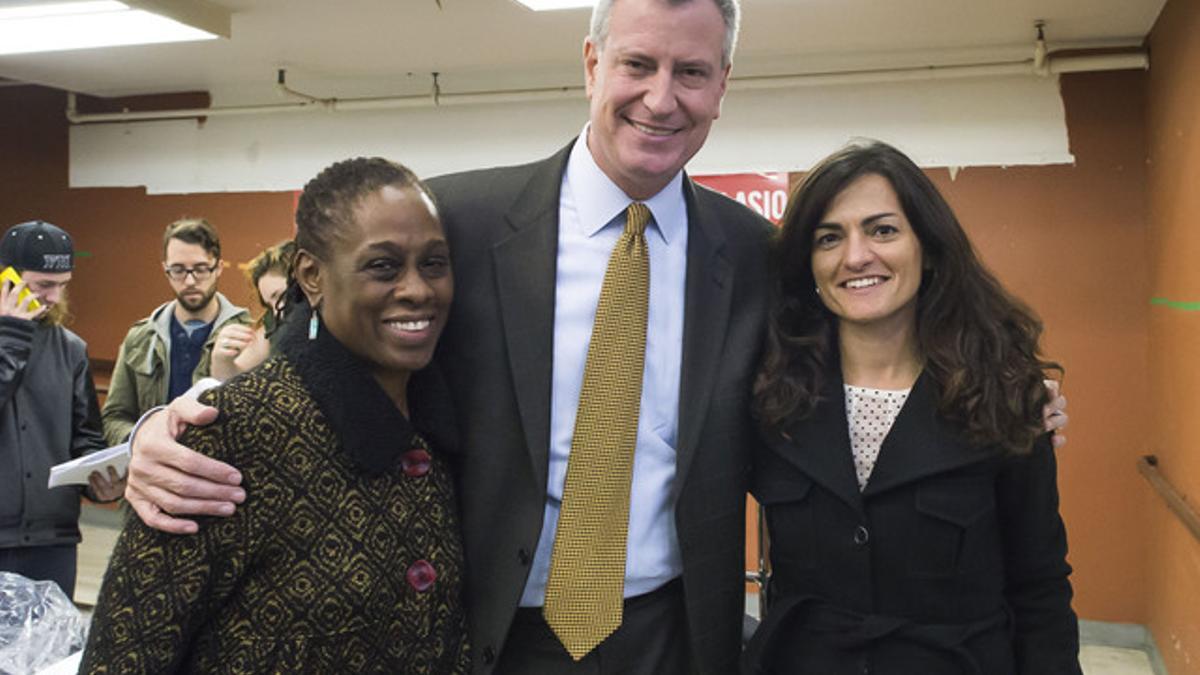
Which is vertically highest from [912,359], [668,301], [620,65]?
[620,65]

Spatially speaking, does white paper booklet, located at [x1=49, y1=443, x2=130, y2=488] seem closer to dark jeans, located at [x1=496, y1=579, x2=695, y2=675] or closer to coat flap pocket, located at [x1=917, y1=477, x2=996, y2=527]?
dark jeans, located at [x1=496, y1=579, x2=695, y2=675]

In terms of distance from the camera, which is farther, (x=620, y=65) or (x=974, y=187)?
(x=974, y=187)

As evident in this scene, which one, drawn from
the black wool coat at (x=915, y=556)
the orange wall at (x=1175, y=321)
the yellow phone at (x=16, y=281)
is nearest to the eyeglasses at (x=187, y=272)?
the yellow phone at (x=16, y=281)

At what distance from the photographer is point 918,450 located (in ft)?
4.96

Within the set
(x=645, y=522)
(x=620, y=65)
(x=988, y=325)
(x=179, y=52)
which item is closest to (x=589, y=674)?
(x=645, y=522)

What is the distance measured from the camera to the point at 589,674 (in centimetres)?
146

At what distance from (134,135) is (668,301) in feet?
18.1

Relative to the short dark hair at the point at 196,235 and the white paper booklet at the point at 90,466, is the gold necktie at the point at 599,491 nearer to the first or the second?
the white paper booklet at the point at 90,466

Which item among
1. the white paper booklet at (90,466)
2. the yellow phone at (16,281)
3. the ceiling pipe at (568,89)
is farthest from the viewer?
the ceiling pipe at (568,89)

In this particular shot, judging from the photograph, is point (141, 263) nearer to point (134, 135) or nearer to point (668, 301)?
point (134, 135)

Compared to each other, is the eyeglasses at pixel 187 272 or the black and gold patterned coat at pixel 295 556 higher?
the eyeglasses at pixel 187 272

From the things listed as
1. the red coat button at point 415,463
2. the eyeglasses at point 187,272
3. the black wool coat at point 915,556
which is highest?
the eyeglasses at point 187,272

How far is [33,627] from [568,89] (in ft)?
11.9

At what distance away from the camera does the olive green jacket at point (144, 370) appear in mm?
3510
